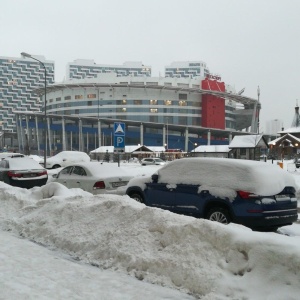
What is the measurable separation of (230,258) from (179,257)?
0.66 m

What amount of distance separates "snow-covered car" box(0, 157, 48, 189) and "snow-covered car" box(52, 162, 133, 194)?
10.5ft

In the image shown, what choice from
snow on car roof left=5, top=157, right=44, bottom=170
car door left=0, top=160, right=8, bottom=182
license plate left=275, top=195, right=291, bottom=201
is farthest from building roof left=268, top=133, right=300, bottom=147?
license plate left=275, top=195, right=291, bottom=201

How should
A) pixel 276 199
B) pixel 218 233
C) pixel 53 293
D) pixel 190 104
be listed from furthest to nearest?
1. pixel 190 104
2. pixel 276 199
3. pixel 218 233
4. pixel 53 293

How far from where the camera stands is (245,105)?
401 feet

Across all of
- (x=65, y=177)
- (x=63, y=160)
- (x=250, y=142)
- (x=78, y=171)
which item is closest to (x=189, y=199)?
(x=78, y=171)

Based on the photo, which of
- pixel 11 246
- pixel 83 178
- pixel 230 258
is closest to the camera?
pixel 230 258

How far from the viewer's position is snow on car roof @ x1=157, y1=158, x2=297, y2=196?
766cm

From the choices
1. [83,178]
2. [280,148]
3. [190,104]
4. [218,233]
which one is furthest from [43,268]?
[190,104]

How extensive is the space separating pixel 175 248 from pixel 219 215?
9.91 feet

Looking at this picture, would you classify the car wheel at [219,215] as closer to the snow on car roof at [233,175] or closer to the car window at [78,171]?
the snow on car roof at [233,175]

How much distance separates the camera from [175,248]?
5105 millimetres

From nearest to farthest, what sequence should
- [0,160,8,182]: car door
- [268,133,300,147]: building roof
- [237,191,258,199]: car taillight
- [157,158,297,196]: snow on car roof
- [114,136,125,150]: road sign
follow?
[237,191,258,199]: car taillight → [157,158,297,196]: snow on car roof → [114,136,125,150]: road sign → [0,160,8,182]: car door → [268,133,300,147]: building roof

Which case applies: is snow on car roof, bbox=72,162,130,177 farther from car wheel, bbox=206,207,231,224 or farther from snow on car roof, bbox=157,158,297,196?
car wheel, bbox=206,207,231,224

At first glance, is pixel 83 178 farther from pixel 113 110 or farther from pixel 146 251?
pixel 113 110
